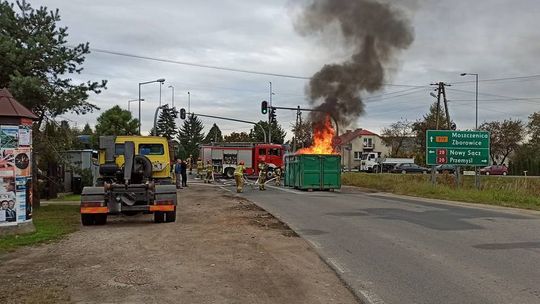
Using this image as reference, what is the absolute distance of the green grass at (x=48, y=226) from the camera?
1049 cm

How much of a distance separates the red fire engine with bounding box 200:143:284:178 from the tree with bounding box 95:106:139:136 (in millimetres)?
18624

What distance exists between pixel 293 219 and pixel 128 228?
171 inches

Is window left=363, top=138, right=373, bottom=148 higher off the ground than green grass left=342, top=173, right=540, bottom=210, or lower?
higher

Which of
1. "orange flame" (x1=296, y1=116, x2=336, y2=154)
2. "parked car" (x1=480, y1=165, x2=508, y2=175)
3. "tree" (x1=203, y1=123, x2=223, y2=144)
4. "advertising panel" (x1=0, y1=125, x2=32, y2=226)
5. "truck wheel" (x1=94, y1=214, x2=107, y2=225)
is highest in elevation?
"tree" (x1=203, y1=123, x2=223, y2=144)

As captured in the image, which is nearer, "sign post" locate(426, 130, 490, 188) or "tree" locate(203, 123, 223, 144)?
"sign post" locate(426, 130, 490, 188)

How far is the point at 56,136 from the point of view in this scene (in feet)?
58.6

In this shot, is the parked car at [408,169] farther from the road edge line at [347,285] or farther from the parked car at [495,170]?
the road edge line at [347,285]

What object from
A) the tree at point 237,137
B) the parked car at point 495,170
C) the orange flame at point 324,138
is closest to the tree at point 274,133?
the tree at point 237,137

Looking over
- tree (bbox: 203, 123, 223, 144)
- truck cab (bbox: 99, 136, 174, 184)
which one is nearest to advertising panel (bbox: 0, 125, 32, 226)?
truck cab (bbox: 99, 136, 174, 184)

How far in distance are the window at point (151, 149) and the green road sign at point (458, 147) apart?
1643 cm

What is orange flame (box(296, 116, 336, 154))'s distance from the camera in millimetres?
32688

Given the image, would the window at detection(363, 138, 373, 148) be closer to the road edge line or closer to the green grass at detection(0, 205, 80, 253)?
the green grass at detection(0, 205, 80, 253)

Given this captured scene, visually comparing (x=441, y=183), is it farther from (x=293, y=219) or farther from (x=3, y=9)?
(x=3, y=9)

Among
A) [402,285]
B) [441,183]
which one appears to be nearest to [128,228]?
[402,285]
